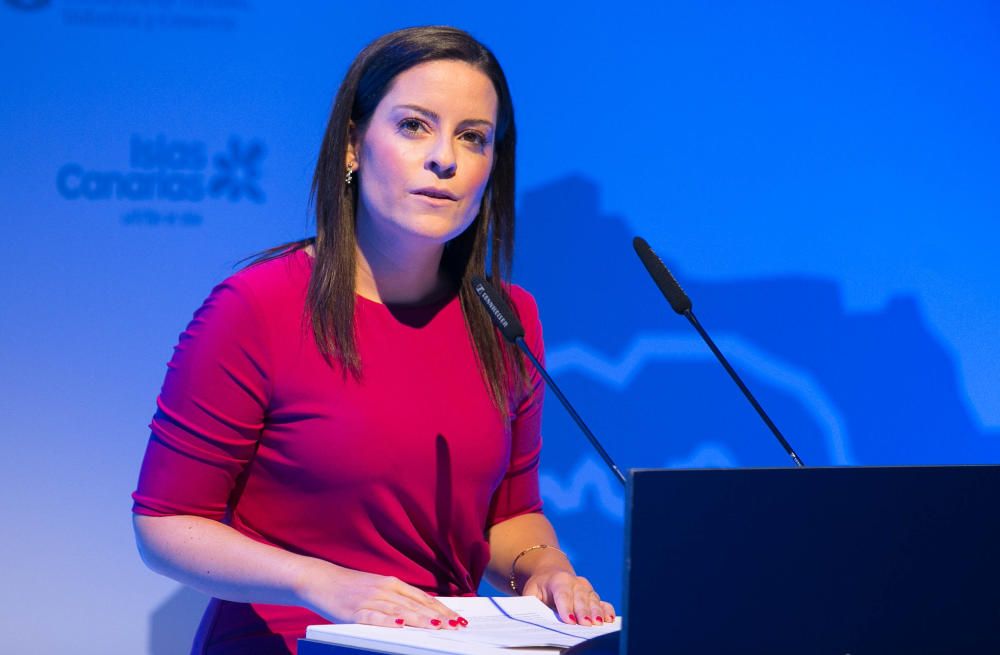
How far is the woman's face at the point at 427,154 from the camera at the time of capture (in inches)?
65.9

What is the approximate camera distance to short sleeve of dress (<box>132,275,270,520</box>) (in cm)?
155

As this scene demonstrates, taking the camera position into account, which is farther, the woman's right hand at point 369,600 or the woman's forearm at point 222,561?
the woman's forearm at point 222,561

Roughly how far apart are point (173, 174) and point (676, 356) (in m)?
1.07

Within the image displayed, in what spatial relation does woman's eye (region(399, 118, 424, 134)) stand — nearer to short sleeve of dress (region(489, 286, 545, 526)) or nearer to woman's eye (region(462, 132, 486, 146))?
woman's eye (region(462, 132, 486, 146))

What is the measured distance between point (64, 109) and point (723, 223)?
132 cm

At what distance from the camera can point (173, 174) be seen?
2266mm

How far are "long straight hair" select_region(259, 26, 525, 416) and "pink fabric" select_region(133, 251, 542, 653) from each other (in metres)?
0.03

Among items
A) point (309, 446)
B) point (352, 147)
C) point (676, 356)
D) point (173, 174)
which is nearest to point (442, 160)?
point (352, 147)

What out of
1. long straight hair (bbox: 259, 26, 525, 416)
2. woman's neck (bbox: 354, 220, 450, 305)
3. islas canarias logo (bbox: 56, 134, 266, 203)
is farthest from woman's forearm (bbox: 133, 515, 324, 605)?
islas canarias logo (bbox: 56, 134, 266, 203)

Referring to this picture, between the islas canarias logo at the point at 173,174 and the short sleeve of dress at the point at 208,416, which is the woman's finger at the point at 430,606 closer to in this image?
the short sleeve of dress at the point at 208,416

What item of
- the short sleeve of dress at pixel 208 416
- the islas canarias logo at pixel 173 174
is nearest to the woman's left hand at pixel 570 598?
the short sleeve of dress at pixel 208 416

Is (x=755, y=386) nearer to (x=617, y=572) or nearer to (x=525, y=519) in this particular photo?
(x=617, y=572)

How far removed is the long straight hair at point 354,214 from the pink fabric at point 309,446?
0.03 metres

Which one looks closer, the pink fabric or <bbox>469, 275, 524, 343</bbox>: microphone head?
<bbox>469, 275, 524, 343</bbox>: microphone head
